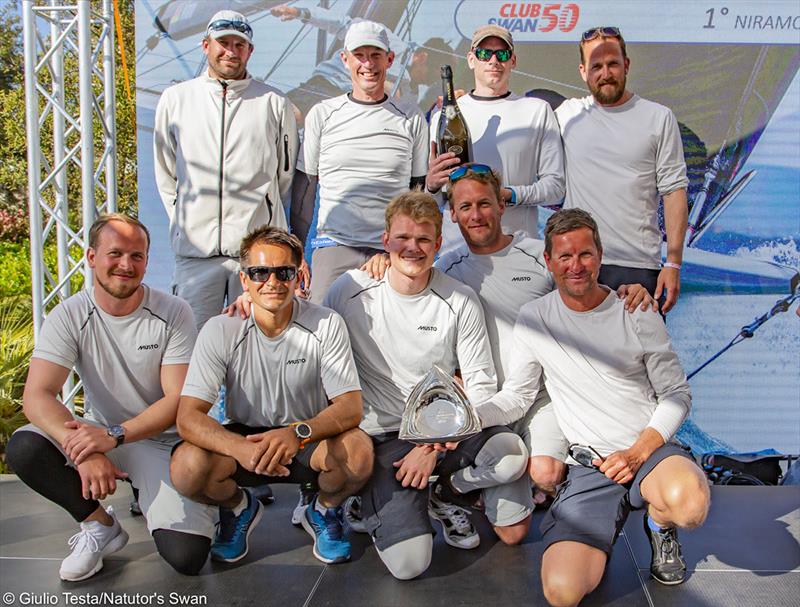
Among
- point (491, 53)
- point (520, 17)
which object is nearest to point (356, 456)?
point (491, 53)

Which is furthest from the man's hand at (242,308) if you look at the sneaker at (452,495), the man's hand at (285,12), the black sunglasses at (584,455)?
the man's hand at (285,12)

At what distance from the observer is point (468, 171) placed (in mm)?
3283

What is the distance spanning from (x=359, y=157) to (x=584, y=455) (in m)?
1.69

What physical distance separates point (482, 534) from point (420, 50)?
9.36ft

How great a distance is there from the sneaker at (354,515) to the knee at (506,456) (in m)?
0.66

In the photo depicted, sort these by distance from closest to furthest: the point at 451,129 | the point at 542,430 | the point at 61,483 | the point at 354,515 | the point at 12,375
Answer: the point at 61,483 < the point at 542,430 < the point at 354,515 < the point at 451,129 < the point at 12,375

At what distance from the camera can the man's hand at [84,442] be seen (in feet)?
9.06

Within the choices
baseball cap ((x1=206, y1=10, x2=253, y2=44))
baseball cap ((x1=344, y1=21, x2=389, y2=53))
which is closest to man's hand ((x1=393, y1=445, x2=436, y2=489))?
baseball cap ((x1=344, y1=21, x2=389, y2=53))

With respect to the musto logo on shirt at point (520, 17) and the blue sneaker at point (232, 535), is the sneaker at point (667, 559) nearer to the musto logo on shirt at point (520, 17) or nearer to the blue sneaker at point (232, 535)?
the blue sneaker at point (232, 535)

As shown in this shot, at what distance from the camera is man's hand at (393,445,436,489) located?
2883 millimetres

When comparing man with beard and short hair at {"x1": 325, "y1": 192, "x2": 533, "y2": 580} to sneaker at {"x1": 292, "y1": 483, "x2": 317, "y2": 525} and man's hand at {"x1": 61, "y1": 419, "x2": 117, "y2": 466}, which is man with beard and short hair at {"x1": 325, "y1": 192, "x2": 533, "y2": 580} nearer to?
sneaker at {"x1": 292, "y1": 483, "x2": 317, "y2": 525}

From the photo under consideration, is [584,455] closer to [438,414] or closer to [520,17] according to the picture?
[438,414]

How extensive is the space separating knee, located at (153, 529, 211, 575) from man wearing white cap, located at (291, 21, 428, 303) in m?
1.28

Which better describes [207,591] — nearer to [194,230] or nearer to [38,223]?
[194,230]
